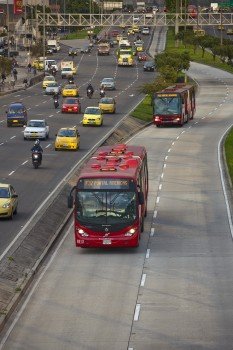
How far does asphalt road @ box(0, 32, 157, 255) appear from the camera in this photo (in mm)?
50625

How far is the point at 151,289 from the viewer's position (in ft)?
113

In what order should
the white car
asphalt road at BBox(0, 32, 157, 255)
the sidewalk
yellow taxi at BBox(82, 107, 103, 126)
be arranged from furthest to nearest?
the sidewalk → yellow taxi at BBox(82, 107, 103, 126) → the white car → asphalt road at BBox(0, 32, 157, 255)

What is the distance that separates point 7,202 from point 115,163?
470cm

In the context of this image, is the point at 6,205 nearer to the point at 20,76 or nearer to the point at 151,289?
the point at 151,289

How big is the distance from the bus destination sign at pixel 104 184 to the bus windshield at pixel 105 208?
154 millimetres

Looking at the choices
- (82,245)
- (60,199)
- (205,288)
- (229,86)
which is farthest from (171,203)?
(229,86)

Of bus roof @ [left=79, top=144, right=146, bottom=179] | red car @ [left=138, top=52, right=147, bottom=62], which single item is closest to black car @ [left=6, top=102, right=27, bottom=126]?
bus roof @ [left=79, top=144, right=146, bottom=179]

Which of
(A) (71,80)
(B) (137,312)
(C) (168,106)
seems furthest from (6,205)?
(A) (71,80)

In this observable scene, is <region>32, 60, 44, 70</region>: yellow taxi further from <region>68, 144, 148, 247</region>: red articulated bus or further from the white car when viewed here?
<region>68, 144, 148, 247</region>: red articulated bus

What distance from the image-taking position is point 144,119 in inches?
3693

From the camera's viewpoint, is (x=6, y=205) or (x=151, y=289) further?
(x=6, y=205)

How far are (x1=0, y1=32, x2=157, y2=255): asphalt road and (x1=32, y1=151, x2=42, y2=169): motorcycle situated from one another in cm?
26

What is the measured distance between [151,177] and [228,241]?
58.1ft

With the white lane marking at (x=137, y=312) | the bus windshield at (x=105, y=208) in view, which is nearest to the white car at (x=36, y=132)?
the bus windshield at (x=105, y=208)
